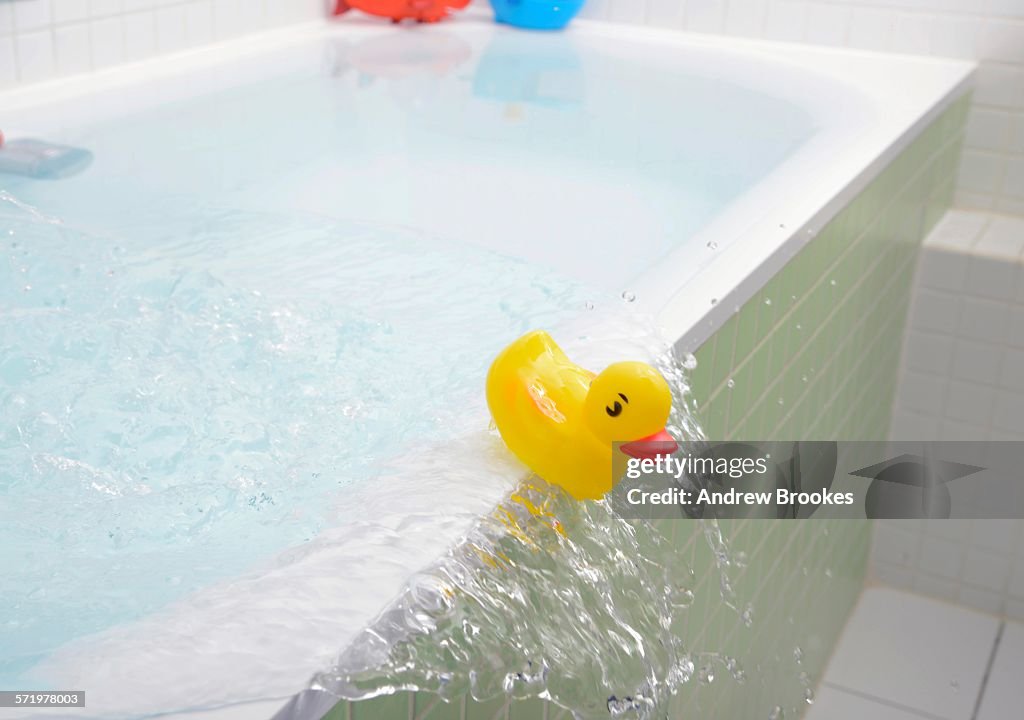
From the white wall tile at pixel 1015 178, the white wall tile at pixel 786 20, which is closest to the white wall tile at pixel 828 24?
the white wall tile at pixel 786 20

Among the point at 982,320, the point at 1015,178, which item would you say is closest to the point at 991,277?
the point at 982,320

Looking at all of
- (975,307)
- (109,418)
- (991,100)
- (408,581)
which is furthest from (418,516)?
(991,100)

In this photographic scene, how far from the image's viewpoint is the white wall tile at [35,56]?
1.83 meters

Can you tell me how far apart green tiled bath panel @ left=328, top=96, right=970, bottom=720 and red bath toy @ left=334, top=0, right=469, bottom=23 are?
106 centimetres

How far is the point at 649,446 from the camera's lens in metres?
0.82

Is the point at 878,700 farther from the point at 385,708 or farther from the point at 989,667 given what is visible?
the point at 385,708

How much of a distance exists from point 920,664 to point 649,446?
1398 millimetres

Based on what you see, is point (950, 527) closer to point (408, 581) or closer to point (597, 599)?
point (597, 599)

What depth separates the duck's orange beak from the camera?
0.82m

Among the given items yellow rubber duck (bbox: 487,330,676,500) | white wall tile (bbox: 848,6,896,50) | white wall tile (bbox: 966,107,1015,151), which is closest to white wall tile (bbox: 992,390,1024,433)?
white wall tile (bbox: 966,107,1015,151)

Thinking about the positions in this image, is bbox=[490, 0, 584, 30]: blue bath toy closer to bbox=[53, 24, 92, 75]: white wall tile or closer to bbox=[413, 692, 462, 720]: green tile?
bbox=[53, 24, 92, 75]: white wall tile

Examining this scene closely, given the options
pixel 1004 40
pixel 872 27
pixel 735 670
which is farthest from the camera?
pixel 872 27

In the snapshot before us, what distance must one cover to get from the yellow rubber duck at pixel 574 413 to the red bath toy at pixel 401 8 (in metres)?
1.76

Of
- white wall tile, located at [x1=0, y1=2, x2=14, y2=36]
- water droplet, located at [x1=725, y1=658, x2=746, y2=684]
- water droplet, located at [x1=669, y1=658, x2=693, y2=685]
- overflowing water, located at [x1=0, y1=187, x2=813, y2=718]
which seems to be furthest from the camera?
white wall tile, located at [x1=0, y1=2, x2=14, y2=36]
